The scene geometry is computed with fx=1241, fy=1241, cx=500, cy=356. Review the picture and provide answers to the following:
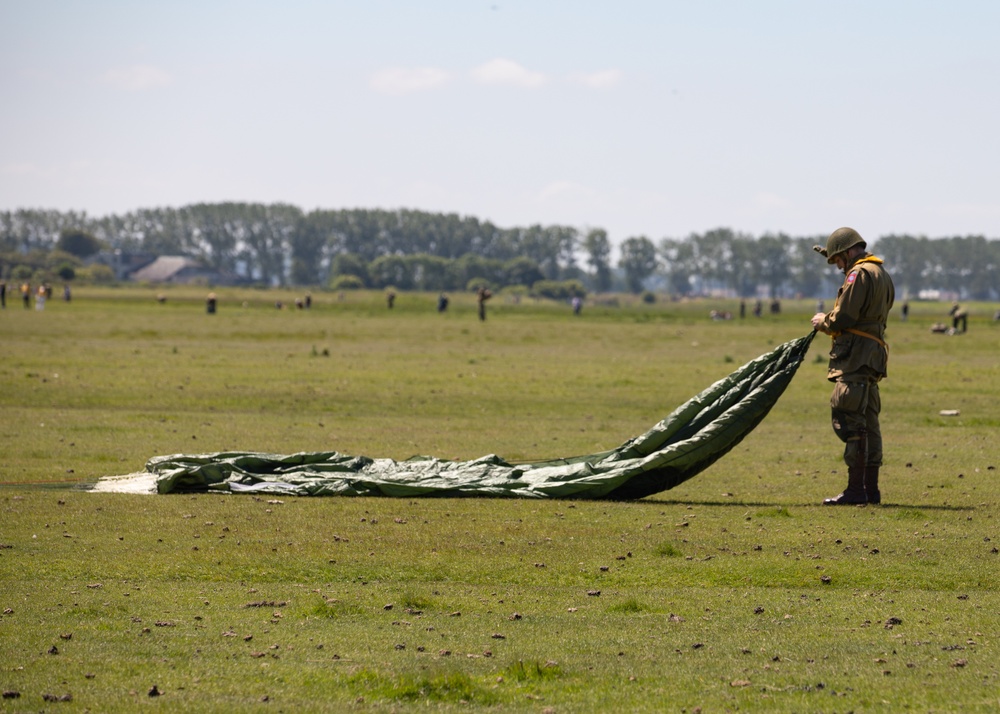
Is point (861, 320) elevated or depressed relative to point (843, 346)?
elevated

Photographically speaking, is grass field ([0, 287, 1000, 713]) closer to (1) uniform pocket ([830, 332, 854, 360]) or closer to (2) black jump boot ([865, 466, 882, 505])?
(2) black jump boot ([865, 466, 882, 505])

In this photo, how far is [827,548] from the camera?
34.1 feet

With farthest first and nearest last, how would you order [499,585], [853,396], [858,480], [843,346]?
[858,480] < [843,346] < [853,396] < [499,585]

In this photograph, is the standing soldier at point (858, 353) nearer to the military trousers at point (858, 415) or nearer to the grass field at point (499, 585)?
the military trousers at point (858, 415)

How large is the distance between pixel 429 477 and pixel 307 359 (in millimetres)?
24399

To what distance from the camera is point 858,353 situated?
12211mm

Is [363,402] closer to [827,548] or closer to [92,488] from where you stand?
[92,488]

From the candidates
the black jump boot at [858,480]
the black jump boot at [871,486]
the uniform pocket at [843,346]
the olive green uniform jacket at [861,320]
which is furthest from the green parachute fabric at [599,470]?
the black jump boot at [871,486]

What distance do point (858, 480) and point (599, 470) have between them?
2.71m

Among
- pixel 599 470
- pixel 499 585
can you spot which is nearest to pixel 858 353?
pixel 599 470

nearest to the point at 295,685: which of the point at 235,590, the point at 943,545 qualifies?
the point at 235,590

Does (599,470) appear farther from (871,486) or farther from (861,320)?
(861,320)

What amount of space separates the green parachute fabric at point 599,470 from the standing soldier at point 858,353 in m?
0.48

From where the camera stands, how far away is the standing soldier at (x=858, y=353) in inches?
477
